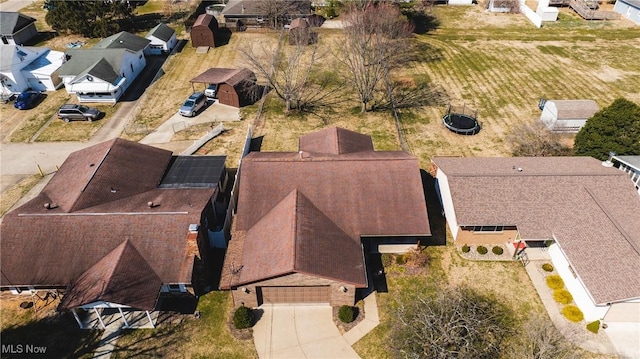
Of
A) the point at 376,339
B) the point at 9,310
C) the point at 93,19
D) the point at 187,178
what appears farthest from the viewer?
the point at 93,19

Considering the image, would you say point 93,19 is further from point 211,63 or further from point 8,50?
point 211,63

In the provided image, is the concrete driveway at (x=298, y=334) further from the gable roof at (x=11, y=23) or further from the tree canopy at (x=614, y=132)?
the gable roof at (x=11, y=23)

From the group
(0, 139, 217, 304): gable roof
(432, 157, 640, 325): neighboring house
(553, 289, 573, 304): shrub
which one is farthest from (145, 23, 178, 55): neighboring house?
(553, 289, 573, 304): shrub

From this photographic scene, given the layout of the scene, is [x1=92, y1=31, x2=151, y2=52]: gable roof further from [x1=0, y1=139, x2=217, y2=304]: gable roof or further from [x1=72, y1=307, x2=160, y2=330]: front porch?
[x1=72, y1=307, x2=160, y2=330]: front porch

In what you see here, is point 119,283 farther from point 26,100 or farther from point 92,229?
point 26,100

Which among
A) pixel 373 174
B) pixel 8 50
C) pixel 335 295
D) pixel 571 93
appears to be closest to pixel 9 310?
pixel 335 295
